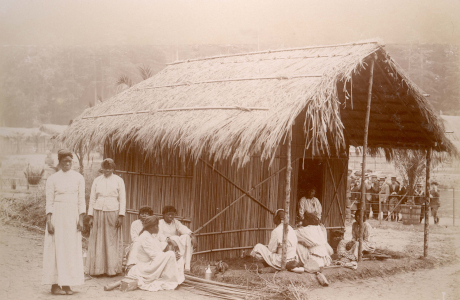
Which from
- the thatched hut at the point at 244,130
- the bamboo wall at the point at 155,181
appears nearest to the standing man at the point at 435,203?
the thatched hut at the point at 244,130

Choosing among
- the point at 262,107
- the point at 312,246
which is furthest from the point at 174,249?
the point at 262,107

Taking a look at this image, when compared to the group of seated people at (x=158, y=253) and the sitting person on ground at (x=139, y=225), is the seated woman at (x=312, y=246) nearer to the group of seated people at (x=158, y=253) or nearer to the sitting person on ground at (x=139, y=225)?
the group of seated people at (x=158, y=253)

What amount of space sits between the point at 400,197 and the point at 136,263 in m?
11.7

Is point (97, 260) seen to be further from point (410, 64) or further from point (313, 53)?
point (410, 64)

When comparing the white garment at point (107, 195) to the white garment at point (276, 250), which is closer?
the white garment at point (276, 250)

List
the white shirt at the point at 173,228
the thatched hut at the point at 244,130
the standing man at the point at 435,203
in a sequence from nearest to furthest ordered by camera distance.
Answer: the thatched hut at the point at 244,130
the white shirt at the point at 173,228
the standing man at the point at 435,203

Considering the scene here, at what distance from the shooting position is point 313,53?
30.1 ft

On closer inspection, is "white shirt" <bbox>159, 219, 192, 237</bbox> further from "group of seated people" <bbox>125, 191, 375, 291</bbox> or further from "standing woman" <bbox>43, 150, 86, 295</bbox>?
"standing woman" <bbox>43, 150, 86, 295</bbox>

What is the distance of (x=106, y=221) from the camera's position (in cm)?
800

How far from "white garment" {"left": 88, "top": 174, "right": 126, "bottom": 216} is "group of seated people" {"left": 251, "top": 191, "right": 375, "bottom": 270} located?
2.38 meters

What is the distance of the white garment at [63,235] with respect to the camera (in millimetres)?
6590

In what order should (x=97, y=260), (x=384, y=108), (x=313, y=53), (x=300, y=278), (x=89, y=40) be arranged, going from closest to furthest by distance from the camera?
(x=300, y=278) < (x=97, y=260) < (x=89, y=40) < (x=313, y=53) < (x=384, y=108)

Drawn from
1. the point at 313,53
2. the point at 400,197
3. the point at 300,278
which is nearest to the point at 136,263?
the point at 300,278

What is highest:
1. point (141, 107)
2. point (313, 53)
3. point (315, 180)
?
point (313, 53)
